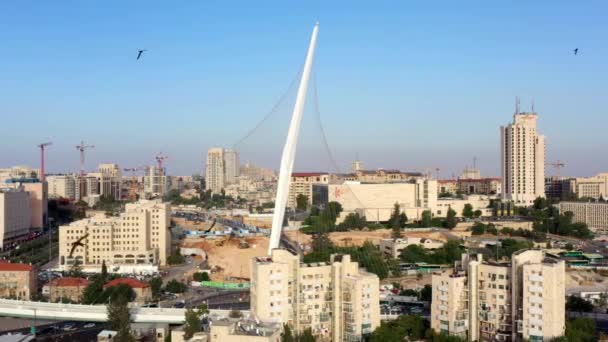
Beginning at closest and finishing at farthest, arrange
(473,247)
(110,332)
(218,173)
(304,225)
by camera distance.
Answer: (110,332), (473,247), (304,225), (218,173)

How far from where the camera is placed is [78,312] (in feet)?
36.1

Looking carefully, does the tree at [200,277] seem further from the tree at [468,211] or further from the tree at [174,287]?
the tree at [468,211]

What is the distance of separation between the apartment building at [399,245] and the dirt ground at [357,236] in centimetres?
141

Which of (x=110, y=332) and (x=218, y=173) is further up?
(x=218, y=173)

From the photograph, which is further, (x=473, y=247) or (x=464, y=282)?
(x=473, y=247)

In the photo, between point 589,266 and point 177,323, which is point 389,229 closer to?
point 589,266

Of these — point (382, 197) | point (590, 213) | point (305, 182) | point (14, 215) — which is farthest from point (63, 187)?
point (590, 213)

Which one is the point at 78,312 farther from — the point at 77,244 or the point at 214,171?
the point at 214,171

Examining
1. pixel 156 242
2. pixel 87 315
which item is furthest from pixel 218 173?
pixel 87 315

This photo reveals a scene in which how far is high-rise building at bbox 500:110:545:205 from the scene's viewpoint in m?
29.1

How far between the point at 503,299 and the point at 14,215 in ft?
56.0

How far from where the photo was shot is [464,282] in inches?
363

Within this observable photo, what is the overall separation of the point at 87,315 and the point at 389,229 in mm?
14334

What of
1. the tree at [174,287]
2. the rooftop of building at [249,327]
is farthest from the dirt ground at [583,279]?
the rooftop of building at [249,327]
